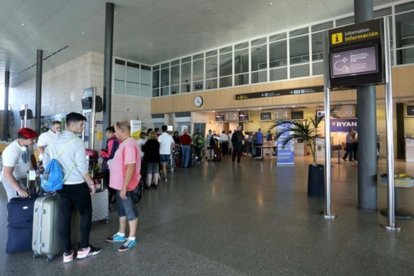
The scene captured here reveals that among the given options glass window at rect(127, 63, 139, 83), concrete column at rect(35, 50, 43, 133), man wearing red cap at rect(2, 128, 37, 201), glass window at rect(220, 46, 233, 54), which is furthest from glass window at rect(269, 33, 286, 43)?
concrete column at rect(35, 50, 43, 133)

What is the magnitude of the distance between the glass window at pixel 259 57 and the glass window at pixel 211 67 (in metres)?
2.57

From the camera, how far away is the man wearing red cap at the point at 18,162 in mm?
2977

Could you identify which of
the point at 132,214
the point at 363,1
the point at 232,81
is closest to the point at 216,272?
the point at 132,214

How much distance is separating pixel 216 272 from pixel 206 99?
1405 centimetres

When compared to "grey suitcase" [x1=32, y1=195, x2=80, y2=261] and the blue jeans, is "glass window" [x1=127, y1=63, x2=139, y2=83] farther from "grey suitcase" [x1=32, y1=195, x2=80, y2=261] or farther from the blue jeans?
"grey suitcase" [x1=32, y1=195, x2=80, y2=261]

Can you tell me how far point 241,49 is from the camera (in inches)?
585

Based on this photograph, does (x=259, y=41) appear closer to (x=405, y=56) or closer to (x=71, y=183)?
(x=405, y=56)

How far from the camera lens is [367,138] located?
15.4 ft

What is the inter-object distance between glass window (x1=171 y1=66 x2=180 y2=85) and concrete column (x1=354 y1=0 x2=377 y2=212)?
45.8 ft

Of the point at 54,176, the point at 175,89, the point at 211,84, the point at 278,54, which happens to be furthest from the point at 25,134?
the point at 175,89

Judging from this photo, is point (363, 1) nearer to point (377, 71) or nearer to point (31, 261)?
point (377, 71)

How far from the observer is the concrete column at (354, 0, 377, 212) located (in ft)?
15.0

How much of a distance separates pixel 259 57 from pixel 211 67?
3.22m

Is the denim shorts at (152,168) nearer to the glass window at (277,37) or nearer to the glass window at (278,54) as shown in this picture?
the glass window at (278,54)
